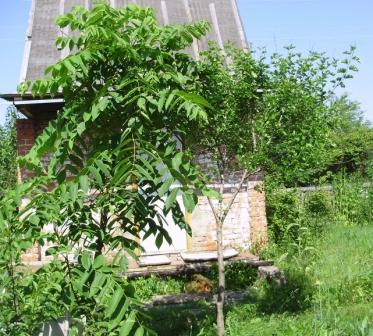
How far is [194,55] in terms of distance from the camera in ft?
30.8

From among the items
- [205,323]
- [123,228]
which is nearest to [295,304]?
[205,323]

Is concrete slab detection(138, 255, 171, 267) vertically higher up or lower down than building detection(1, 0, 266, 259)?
lower down

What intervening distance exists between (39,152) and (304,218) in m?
7.77

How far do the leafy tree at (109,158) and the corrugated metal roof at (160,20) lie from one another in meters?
5.29

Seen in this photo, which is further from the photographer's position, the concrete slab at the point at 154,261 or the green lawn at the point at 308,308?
the concrete slab at the point at 154,261

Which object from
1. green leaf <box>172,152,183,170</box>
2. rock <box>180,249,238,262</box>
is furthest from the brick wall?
green leaf <box>172,152,183,170</box>

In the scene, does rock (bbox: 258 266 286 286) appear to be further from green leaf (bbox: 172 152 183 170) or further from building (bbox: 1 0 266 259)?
green leaf (bbox: 172 152 183 170)

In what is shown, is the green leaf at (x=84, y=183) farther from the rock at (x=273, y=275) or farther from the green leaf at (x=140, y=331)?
the rock at (x=273, y=275)

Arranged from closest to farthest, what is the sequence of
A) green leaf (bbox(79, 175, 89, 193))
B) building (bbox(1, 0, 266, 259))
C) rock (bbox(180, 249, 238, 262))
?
green leaf (bbox(79, 175, 89, 193))
rock (bbox(180, 249, 238, 262))
building (bbox(1, 0, 266, 259))

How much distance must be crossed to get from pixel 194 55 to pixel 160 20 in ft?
3.71

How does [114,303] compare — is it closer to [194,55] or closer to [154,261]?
[154,261]

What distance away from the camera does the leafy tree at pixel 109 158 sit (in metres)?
3.00

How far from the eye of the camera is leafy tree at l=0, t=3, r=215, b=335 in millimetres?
3000

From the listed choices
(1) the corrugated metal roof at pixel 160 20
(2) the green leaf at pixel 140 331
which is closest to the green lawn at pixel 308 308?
(2) the green leaf at pixel 140 331
